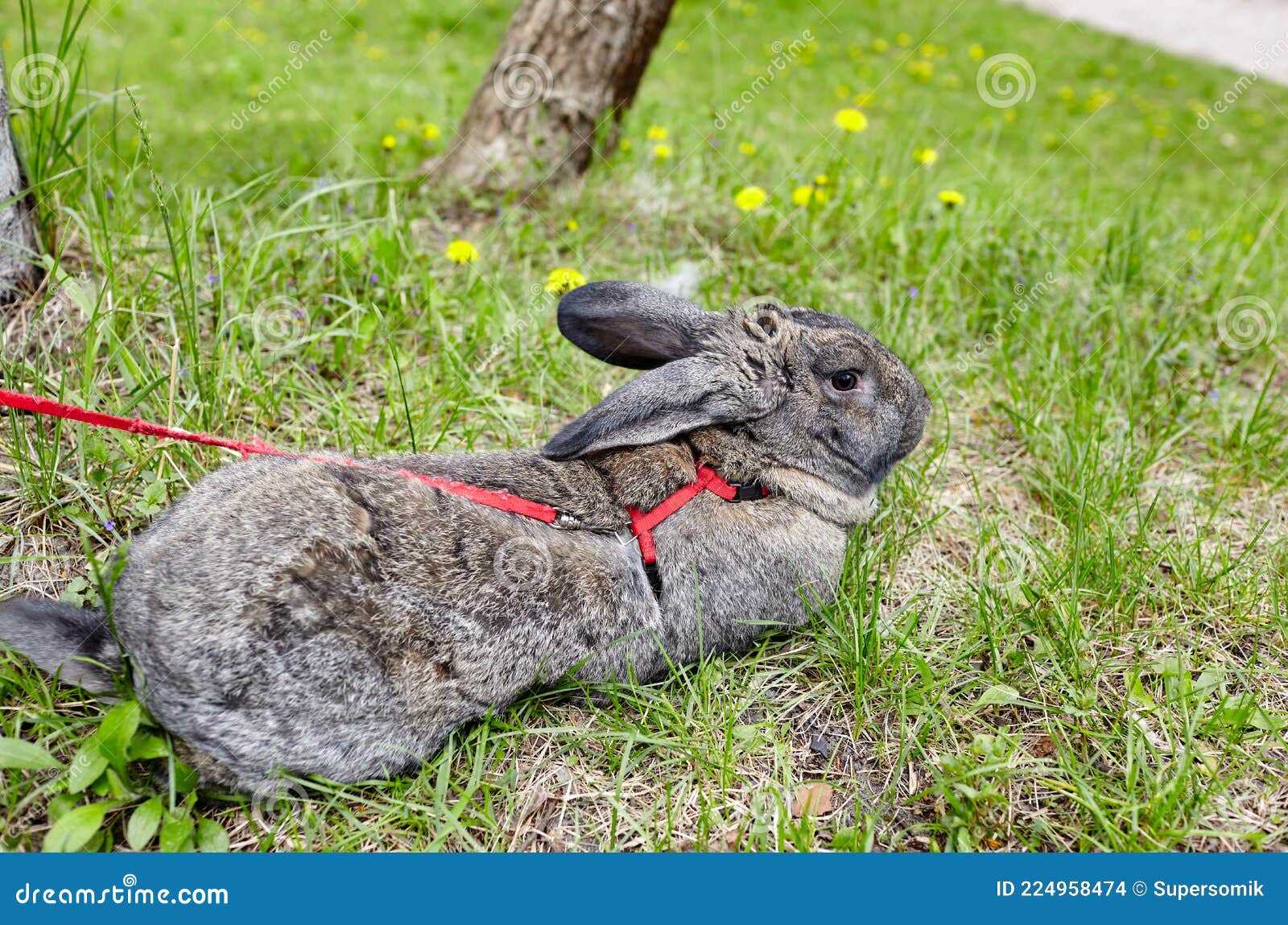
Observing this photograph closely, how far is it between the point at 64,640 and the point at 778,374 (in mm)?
2423

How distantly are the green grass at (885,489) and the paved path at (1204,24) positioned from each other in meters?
8.27

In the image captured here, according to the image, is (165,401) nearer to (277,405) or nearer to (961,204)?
(277,405)

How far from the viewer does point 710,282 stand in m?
4.52

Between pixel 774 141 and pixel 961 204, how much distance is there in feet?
5.15

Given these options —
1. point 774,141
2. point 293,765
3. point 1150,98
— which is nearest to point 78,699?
point 293,765

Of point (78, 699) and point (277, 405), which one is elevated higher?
point (277, 405)

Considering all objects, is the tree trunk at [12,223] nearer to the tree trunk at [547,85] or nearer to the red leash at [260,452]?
the red leash at [260,452]

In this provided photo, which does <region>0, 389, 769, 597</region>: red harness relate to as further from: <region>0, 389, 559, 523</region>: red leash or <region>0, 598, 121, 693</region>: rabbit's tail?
<region>0, 598, 121, 693</region>: rabbit's tail

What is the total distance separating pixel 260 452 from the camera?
3.02 metres

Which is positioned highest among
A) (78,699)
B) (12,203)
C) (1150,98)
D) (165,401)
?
(1150,98)

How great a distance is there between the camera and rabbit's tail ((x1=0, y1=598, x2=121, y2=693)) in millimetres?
2611

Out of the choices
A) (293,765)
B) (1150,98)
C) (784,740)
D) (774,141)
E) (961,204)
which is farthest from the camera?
(1150,98)

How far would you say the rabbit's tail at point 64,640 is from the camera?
2.61 metres

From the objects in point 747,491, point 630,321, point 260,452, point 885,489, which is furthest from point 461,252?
point 885,489
